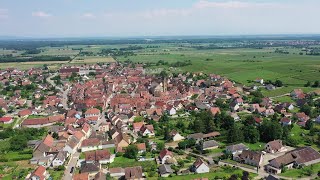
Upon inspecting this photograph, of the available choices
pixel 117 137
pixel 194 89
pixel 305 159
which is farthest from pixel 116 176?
pixel 194 89

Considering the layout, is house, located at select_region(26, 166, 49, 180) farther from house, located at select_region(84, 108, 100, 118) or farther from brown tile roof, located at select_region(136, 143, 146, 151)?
house, located at select_region(84, 108, 100, 118)

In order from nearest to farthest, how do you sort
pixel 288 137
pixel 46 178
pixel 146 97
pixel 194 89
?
pixel 46 178
pixel 288 137
pixel 146 97
pixel 194 89

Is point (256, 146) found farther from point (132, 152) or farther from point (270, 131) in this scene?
point (132, 152)

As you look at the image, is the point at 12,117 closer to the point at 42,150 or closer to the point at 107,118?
the point at 107,118

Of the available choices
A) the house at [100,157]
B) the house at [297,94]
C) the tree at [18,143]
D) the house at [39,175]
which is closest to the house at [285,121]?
the house at [297,94]

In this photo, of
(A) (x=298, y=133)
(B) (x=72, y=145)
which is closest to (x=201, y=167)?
(B) (x=72, y=145)

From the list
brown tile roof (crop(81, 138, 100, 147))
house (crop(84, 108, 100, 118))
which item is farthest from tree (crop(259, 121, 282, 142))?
house (crop(84, 108, 100, 118))
